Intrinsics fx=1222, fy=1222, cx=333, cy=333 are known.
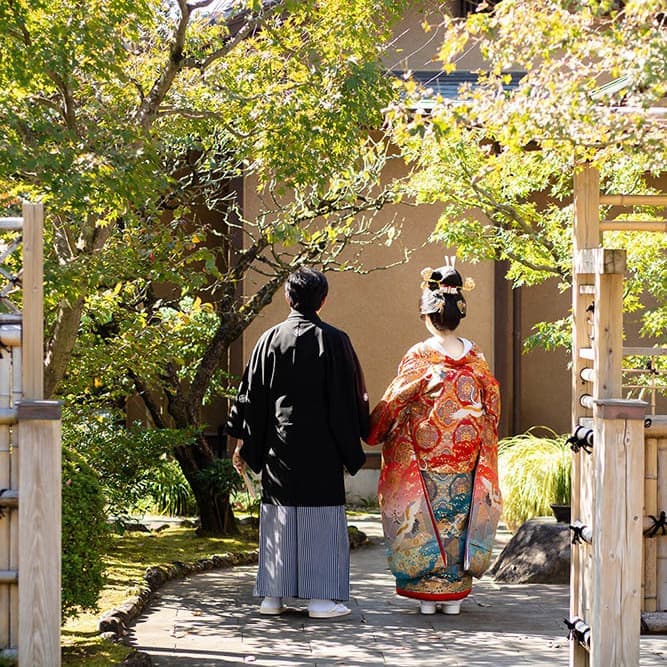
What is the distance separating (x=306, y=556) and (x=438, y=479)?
925mm

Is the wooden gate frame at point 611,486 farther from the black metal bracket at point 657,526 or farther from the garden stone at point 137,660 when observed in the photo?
the garden stone at point 137,660

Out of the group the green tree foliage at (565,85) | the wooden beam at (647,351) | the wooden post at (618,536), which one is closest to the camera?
the green tree foliage at (565,85)

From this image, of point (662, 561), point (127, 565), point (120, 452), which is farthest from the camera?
point (127, 565)

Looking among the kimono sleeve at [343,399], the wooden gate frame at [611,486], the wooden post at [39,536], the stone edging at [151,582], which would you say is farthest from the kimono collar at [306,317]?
the wooden post at [39,536]

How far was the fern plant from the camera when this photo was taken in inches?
388

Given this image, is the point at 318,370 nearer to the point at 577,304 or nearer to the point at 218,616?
the point at 218,616

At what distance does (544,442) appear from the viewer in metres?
10.7

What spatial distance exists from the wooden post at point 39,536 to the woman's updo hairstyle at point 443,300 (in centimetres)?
314

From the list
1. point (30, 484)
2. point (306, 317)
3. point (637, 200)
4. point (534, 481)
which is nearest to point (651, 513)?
point (637, 200)

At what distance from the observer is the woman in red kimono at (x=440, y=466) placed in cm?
732

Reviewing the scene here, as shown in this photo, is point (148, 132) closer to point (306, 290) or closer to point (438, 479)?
point (306, 290)

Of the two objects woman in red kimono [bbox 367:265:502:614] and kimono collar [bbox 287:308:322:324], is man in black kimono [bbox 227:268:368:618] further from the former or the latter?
woman in red kimono [bbox 367:265:502:614]

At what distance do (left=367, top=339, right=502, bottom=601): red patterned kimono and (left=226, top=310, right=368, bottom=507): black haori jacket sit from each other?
306 mm

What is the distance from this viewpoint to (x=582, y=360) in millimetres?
5668
